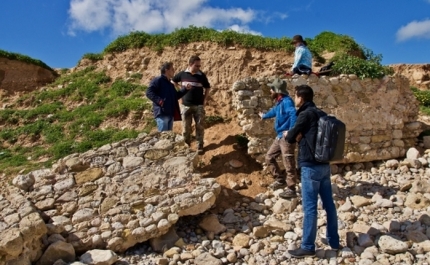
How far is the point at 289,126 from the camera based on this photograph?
6137 mm

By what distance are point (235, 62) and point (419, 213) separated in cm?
660

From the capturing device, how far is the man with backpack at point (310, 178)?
15.4ft

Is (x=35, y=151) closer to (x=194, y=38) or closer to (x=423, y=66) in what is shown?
(x=194, y=38)

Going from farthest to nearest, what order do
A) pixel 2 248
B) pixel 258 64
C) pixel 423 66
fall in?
1. pixel 423 66
2. pixel 258 64
3. pixel 2 248

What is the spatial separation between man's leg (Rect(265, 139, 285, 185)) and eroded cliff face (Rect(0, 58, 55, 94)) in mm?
9682

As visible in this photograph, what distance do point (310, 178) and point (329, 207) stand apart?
1.66 ft

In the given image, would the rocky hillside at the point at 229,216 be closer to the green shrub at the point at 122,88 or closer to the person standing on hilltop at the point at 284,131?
the person standing on hilltop at the point at 284,131

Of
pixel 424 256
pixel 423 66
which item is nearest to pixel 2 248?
pixel 424 256

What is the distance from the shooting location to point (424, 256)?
4.81 m

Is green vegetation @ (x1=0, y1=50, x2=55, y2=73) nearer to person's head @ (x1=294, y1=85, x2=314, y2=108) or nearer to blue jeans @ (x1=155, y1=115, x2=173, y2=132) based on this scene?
blue jeans @ (x1=155, y1=115, x2=173, y2=132)

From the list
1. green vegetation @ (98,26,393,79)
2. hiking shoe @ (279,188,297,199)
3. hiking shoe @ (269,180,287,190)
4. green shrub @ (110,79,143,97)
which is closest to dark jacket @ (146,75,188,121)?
hiking shoe @ (269,180,287,190)

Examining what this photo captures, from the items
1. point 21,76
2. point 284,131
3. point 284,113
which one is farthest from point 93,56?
point 284,131

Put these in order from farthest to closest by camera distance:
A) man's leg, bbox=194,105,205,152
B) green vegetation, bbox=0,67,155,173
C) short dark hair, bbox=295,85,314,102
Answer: green vegetation, bbox=0,67,155,173 → man's leg, bbox=194,105,205,152 → short dark hair, bbox=295,85,314,102

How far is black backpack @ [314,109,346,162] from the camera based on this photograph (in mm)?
4555
